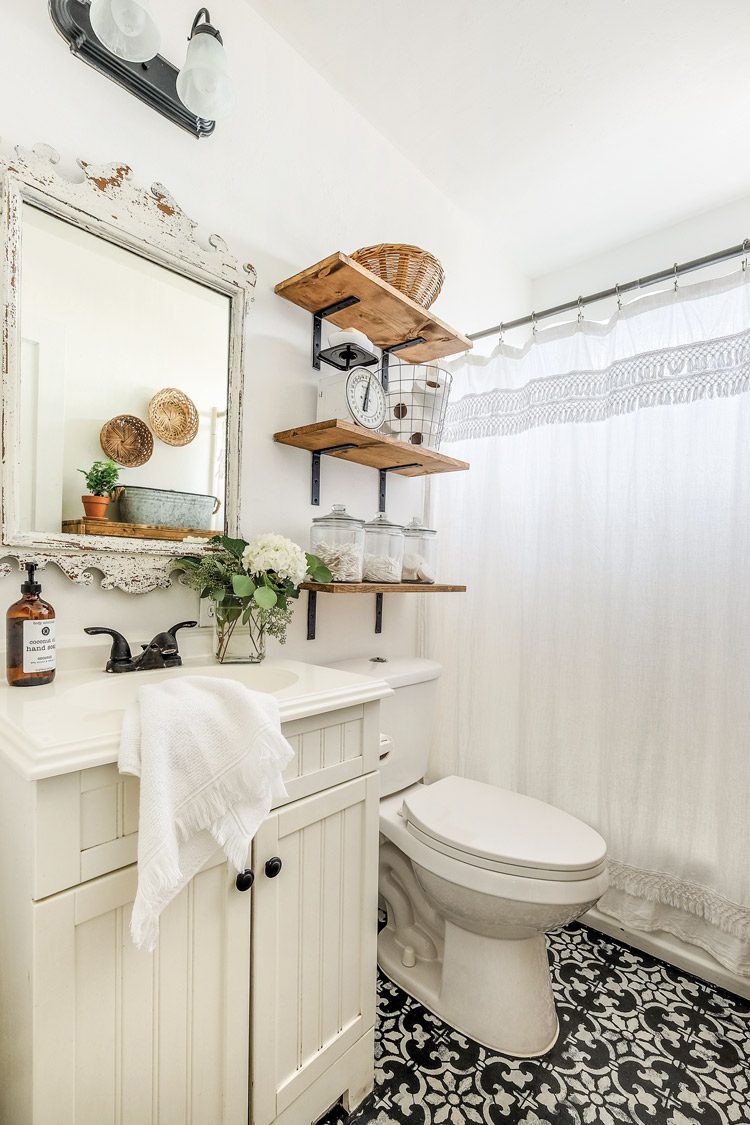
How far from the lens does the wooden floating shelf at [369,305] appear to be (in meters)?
1.40

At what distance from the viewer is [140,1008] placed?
77 centimetres

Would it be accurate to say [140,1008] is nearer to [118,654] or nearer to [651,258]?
[118,654]

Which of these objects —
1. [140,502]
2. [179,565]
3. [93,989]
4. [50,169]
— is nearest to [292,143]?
[50,169]

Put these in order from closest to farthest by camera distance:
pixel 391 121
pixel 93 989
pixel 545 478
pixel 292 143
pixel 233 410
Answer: pixel 93 989, pixel 233 410, pixel 292 143, pixel 391 121, pixel 545 478

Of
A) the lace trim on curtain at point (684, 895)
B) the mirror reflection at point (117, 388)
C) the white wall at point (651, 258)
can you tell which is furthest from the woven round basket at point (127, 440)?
the lace trim on curtain at point (684, 895)

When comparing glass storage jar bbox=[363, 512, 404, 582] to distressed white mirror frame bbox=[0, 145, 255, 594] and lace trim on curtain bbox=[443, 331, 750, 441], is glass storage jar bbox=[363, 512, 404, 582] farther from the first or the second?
lace trim on curtain bbox=[443, 331, 750, 441]

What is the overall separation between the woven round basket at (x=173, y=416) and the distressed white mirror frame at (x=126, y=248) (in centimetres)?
10

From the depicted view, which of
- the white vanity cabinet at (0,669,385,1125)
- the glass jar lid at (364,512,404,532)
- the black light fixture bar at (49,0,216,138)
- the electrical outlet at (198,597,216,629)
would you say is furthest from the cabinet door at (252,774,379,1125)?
the black light fixture bar at (49,0,216,138)

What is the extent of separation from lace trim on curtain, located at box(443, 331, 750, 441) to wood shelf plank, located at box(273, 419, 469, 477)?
0.25 m

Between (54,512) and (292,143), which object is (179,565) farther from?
(292,143)

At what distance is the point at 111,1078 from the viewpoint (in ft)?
2.45

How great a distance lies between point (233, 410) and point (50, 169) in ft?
1.84

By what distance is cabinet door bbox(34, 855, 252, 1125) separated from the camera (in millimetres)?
690

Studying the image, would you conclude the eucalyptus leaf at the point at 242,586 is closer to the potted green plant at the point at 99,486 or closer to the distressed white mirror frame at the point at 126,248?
the distressed white mirror frame at the point at 126,248
